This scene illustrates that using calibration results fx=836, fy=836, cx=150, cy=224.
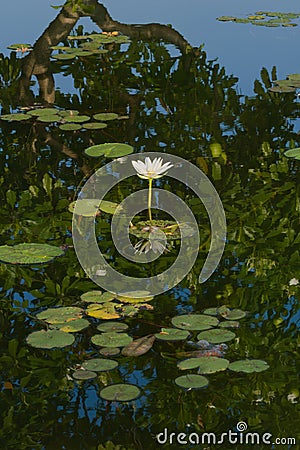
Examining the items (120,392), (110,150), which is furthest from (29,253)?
(110,150)

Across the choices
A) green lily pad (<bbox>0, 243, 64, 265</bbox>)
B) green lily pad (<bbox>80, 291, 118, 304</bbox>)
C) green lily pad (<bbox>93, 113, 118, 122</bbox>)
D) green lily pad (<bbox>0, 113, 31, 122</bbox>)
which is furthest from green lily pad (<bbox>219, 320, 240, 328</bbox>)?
green lily pad (<bbox>0, 113, 31, 122</bbox>)

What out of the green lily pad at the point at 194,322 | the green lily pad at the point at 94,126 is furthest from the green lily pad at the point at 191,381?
the green lily pad at the point at 94,126

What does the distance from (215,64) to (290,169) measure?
1.88m

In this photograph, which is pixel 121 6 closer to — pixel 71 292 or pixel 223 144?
pixel 223 144

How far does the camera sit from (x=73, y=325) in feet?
7.99

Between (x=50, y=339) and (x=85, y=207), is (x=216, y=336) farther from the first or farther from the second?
(x=85, y=207)

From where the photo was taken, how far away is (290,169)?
3.71 meters

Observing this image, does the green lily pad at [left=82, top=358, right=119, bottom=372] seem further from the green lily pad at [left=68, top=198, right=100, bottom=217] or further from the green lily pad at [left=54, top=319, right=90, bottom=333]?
the green lily pad at [left=68, top=198, right=100, bottom=217]

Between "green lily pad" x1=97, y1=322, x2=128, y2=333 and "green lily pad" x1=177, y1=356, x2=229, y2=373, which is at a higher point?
"green lily pad" x1=97, y1=322, x2=128, y2=333

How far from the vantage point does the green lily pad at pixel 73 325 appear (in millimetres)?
2414

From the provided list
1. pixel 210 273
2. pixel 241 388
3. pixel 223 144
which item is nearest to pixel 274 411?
pixel 241 388

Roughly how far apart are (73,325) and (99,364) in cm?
21

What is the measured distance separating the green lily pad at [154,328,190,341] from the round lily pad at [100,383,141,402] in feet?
0.77

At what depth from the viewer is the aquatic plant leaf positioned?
234cm
